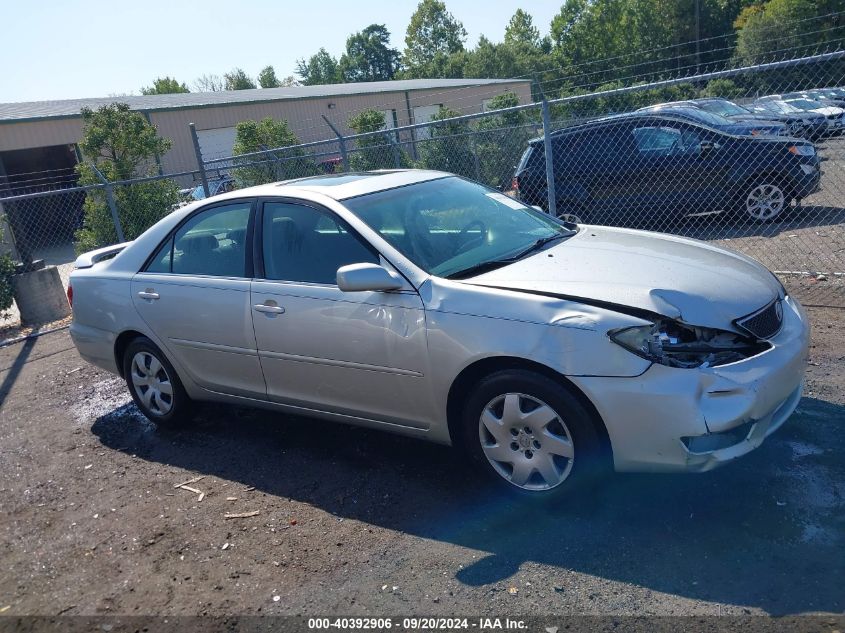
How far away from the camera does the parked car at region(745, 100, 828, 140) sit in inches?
404

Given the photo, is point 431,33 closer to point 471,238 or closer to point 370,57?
point 370,57

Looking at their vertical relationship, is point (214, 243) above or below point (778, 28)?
below

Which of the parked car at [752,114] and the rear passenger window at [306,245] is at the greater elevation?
the rear passenger window at [306,245]

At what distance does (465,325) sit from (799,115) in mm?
13795

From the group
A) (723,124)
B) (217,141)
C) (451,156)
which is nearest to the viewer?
(723,124)

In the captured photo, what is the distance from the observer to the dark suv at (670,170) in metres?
9.54

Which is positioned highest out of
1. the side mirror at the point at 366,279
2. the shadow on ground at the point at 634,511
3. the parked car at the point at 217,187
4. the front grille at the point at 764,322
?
the side mirror at the point at 366,279

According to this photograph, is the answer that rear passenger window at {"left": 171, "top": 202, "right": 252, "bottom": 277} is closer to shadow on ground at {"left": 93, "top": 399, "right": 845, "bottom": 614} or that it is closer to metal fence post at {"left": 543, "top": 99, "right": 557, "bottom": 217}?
shadow on ground at {"left": 93, "top": 399, "right": 845, "bottom": 614}

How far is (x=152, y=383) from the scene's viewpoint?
5.38 metres

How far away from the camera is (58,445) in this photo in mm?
5488

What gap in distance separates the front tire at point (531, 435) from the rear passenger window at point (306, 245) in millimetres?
1034

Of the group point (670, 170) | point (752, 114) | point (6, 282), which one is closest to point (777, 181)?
point (670, 170)

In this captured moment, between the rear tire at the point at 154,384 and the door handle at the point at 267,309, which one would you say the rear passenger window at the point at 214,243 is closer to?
the door handle at the point at 267,309

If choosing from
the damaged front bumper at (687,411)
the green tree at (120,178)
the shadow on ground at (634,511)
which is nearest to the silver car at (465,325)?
the damaged front bumper at (687,411)
